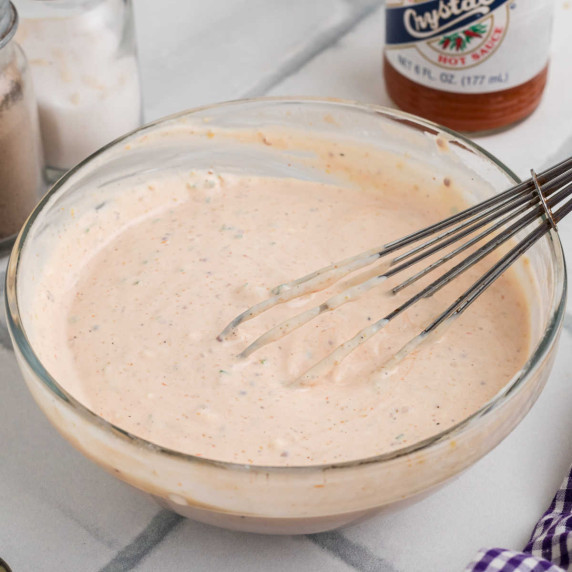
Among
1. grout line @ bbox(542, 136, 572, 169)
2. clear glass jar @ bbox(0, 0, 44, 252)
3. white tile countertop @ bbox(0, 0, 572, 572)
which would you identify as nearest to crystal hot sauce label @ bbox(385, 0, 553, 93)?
grout line @ bbox(542, 136, 572, 169)

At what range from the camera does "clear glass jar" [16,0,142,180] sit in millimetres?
1044

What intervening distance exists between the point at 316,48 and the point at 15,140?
1.66 feet

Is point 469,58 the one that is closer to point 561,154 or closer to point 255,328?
point 561,154

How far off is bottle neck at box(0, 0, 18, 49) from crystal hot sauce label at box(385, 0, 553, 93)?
1.46 feet

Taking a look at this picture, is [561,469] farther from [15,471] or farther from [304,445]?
[15,471]

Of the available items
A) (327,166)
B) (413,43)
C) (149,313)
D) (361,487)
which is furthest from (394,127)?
(361,487)

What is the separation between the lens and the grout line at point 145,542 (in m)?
0.76

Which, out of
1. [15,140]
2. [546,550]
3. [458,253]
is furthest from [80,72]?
[546,550]

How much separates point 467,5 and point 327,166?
0.25 meters

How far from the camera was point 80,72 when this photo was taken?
1.08 m

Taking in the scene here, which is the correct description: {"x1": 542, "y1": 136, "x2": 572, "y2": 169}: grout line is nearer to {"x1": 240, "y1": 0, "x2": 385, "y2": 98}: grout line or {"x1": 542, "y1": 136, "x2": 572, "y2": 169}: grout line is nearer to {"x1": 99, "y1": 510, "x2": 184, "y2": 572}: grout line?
{"x1": 240, "y1": 0, "x2": 385, "y2": 98}: grout line

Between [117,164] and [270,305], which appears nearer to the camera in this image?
[270,305]

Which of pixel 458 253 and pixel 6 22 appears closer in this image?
pixel 458 253

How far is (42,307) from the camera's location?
0.87 metres
